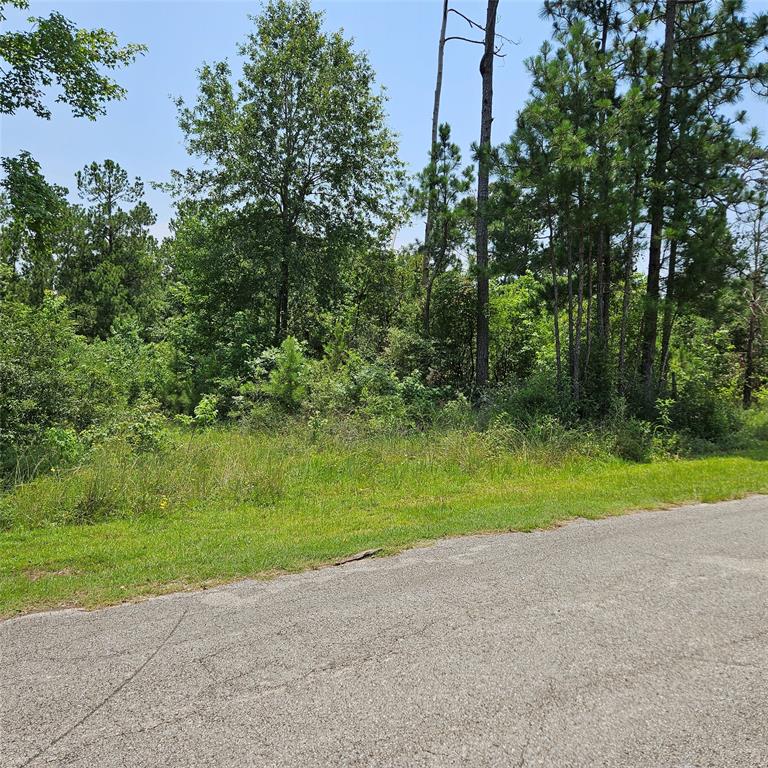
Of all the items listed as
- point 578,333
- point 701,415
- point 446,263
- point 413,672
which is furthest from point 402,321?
point 413,672

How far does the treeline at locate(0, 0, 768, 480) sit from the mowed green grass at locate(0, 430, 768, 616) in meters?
1.55

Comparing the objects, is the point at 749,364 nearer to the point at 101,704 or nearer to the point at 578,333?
the point at 578,333

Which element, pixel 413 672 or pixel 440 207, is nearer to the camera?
pixel 413 672

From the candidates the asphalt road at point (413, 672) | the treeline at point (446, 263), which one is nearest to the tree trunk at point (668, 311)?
the treeline at point (446, 263)

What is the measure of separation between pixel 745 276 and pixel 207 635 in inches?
582

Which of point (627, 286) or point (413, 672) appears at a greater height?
point (627, 286)

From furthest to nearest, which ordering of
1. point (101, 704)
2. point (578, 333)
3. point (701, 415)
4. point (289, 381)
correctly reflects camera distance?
point (701, 415), point (289, 381), point (578, 333), point (101, 704)

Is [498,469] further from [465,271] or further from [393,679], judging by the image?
[465,271]

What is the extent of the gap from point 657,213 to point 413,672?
43.9 feet

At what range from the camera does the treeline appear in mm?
11070

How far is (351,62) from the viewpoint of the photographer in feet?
60.0

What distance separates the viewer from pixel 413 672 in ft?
9.93

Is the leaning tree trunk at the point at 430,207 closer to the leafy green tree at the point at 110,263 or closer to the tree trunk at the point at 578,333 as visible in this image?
the tree trunk at the point at 578,333

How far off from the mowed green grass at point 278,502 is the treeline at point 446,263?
1545 millimetres
